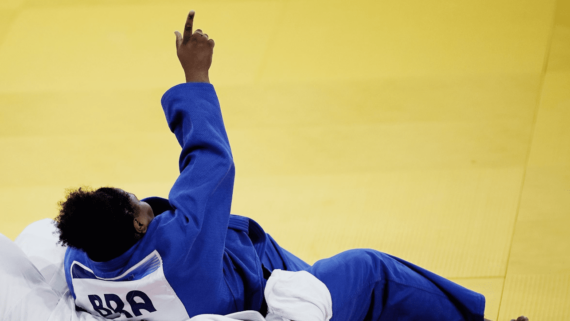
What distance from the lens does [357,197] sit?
3.96 metres

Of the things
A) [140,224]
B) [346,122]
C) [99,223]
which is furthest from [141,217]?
[346,122]

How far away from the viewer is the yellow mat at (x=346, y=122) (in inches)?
142

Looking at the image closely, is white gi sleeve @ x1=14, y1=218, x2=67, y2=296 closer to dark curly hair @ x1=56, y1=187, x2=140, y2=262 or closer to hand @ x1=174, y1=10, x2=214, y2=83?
dark curly hair @ x1=56, y1=187, x2=140, y2=262

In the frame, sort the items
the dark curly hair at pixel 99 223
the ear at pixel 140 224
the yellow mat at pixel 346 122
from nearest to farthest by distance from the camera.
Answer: the dark curly hair at pixel 99 223 → the ear at pixel 140 224 → the yellow mat at pixel 346 122

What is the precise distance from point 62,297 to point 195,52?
102 cm

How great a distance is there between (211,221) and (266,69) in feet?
10.9

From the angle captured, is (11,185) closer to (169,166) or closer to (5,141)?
(5,141)

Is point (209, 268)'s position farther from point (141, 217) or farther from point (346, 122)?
point (346, 122)

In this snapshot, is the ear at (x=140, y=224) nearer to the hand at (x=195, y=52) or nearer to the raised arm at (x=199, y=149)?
the raised arm at (x=199, y=149)

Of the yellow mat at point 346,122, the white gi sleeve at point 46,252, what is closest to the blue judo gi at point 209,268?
the white gi sleeve at point 46,252

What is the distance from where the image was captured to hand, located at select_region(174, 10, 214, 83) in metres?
2.32

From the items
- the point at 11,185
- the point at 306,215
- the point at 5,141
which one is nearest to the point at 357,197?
the point at 306,215

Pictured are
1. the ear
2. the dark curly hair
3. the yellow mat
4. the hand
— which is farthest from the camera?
the yellow mat

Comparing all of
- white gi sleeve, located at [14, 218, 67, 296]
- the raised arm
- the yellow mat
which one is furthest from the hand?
the yellow mat
